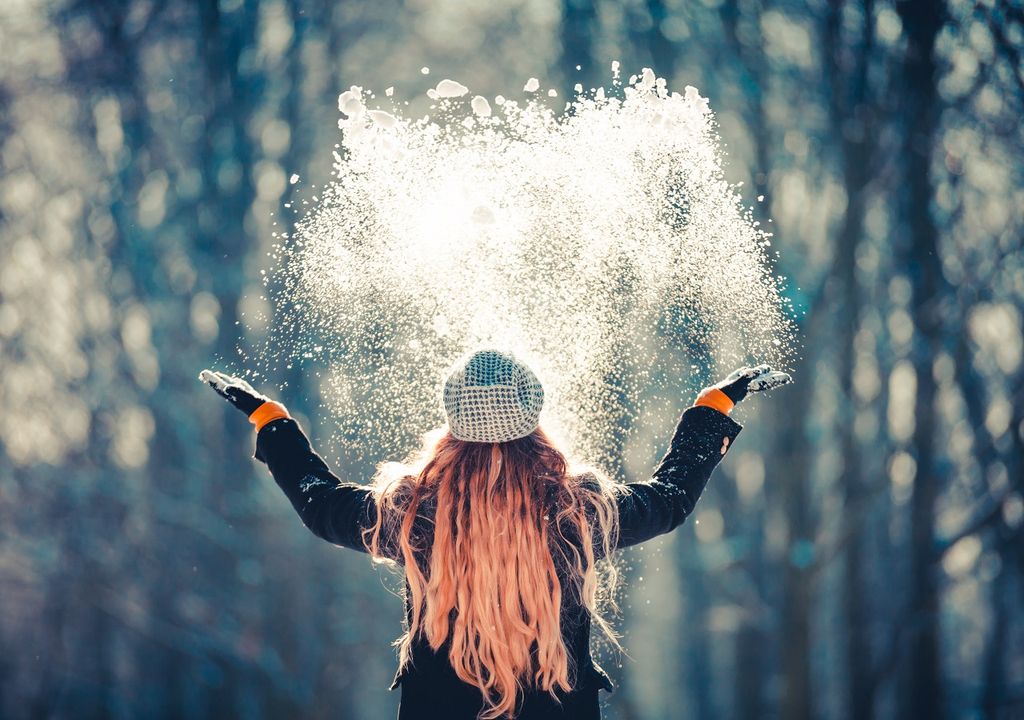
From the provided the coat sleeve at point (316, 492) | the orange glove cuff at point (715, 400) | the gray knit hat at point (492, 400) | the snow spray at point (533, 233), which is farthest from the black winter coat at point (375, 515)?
the snow spray at point (533, 233)

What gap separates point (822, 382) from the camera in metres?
7.90

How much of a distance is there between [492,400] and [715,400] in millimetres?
673

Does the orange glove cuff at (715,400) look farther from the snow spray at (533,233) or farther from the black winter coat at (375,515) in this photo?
the snow spray at (533,233)

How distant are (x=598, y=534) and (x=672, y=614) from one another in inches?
300

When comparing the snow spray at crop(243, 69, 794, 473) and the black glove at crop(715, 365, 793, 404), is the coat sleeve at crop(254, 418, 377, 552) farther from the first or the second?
the snow spray at crop(243, 69, 794, 473)

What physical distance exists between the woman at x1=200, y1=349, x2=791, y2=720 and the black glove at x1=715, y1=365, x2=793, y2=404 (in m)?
0.40

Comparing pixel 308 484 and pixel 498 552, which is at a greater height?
pixel 308 484

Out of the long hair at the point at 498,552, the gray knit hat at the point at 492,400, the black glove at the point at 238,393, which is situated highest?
the black glove at the point at 238,393

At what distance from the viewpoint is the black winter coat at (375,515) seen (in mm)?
2031

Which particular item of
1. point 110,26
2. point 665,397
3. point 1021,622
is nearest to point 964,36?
point 665,397

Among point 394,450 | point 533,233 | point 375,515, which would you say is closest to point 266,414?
point 375,515

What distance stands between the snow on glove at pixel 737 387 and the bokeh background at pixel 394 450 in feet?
17.5

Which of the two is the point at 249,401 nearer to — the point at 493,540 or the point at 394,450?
the point at 493,540

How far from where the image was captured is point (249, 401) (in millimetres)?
2322
